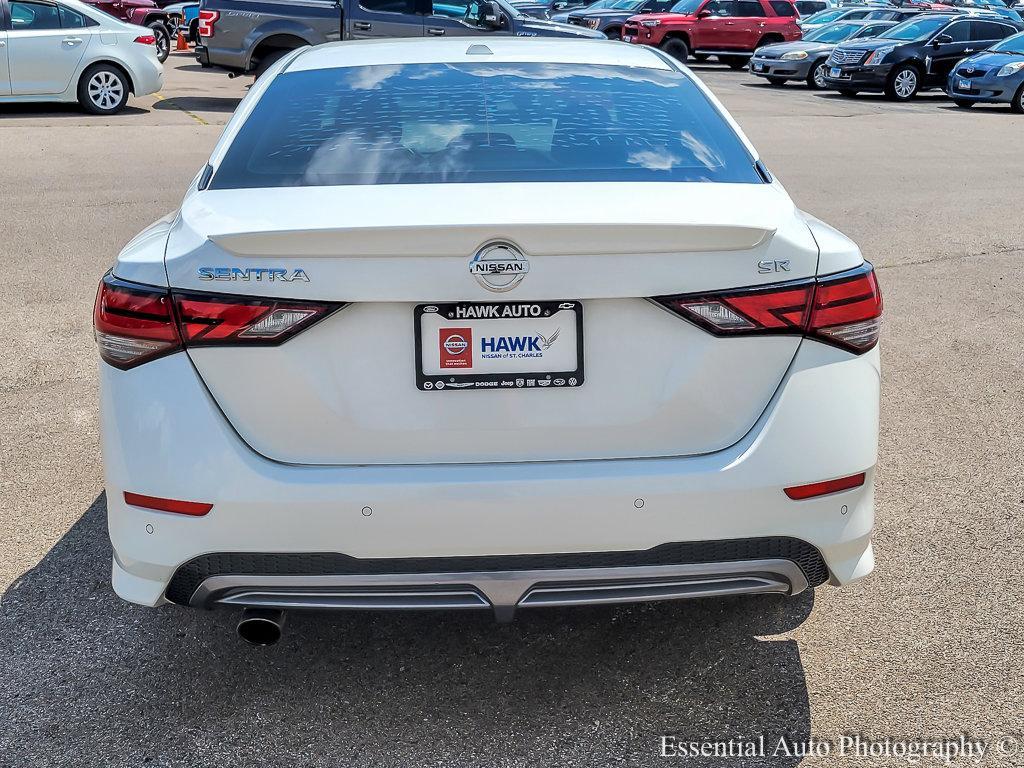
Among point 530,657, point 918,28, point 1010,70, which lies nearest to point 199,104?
point 1010,70

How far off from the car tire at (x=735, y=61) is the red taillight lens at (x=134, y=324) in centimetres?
3075

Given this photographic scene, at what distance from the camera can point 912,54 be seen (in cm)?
2341

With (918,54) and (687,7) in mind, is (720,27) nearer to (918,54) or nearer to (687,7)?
(687,7)

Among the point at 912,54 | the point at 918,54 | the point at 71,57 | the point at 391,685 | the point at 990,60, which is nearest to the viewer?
the point at 391,685

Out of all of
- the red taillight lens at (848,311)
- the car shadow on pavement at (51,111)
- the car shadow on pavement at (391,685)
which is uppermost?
the red taillight lens at (848,311)

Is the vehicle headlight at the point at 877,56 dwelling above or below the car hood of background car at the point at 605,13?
above

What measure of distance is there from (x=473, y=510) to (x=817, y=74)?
2506cm

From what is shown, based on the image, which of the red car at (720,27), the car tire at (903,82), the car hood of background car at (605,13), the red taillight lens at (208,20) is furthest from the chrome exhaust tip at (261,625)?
the car hood of background car at (605,13)

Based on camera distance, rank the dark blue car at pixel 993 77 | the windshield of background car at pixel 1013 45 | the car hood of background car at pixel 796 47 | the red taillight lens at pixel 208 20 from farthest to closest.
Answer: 1. the car hood of background car at pixel 796 47
2. the windshield of background car at pixel 1013 45
3. the dark blue car at pixel 993 77
4. the red taillight lens at pixel 208 20

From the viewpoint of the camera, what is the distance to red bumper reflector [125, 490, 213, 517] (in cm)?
277

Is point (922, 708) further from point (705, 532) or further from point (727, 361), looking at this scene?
point (727, 361)

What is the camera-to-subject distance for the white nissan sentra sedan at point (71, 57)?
15.3 meters

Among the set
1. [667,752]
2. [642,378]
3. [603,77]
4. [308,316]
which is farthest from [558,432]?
[603,77]

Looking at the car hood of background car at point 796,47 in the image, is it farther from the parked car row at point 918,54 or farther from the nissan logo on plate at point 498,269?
the nissan logo on plate at point 498,269
